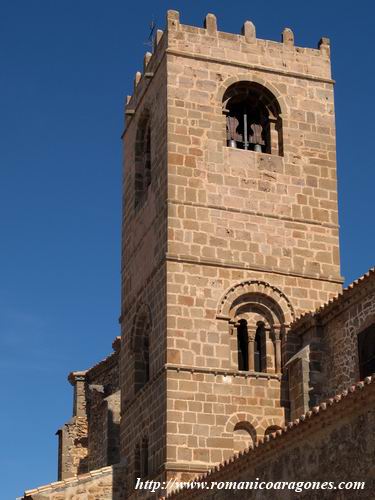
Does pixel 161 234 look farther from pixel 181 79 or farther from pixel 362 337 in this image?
pixel 362 337

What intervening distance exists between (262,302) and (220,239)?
1604mm

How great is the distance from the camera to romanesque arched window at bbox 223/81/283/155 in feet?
80.3

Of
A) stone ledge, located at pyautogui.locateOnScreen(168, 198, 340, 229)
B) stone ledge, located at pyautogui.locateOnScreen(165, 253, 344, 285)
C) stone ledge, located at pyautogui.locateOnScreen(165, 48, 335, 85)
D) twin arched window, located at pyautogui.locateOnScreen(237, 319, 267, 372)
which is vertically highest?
stone ledge, located at pyautogui.locateOnScreen(165, 48, 335, 85)

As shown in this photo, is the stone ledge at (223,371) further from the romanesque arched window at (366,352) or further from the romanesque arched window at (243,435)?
the romanesque arched window at (366,352)

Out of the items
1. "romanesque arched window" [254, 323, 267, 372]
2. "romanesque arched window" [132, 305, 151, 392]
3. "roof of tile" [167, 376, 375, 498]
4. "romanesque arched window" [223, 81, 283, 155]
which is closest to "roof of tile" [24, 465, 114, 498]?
"romanesque arched window" [132, 305, 151, 392]

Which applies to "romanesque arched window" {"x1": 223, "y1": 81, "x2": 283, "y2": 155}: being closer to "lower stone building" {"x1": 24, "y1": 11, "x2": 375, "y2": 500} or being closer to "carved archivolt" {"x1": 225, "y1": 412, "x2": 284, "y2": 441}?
"lower stone building" {"x1": 24, "y1": 11, "x2": 375, "y2": 500}

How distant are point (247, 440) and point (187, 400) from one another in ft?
4.96

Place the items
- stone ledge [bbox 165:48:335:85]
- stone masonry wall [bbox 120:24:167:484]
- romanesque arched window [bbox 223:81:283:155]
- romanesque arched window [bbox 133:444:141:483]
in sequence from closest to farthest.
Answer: stone masonry wall [bbox 120:24:167:484]
romanesque arched window [bbox 133:444:141:483]
stone ledge [bbox 165:48:335:85]
romanesque arched window [bbox 223:81:283:155]

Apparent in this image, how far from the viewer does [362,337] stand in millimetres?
20328

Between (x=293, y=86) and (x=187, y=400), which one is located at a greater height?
(x=293, y=86)

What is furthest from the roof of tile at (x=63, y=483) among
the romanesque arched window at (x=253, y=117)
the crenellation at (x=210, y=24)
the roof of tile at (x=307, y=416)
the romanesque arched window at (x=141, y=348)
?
the crenellation at (x=210, y=24)

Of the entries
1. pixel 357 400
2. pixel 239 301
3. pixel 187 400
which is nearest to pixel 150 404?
pixel 187 400

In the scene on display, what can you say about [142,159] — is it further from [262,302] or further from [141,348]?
[262,302]

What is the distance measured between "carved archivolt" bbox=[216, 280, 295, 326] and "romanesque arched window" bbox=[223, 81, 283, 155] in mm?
3312
